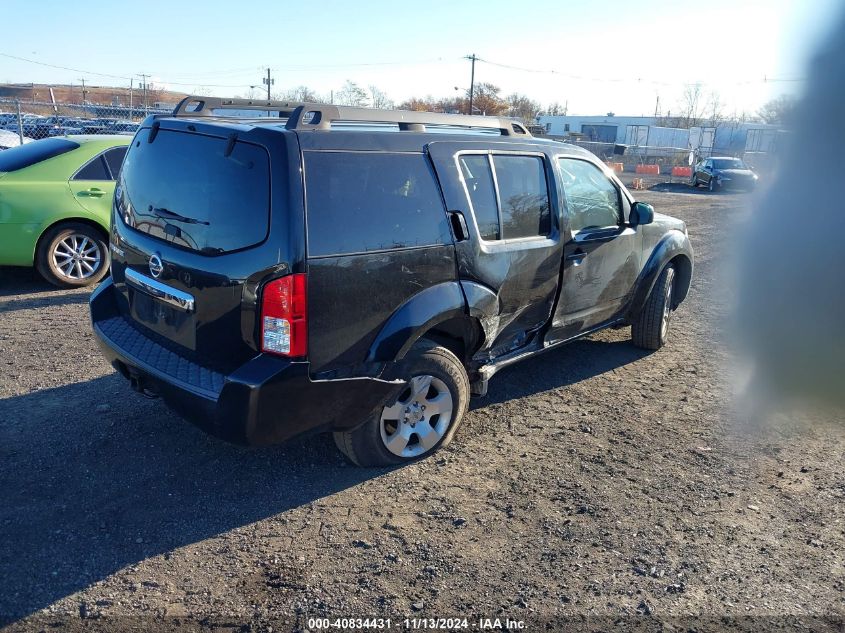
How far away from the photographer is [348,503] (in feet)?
11.8

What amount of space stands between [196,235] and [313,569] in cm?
171

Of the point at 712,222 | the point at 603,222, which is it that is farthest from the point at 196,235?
the point at 712,222

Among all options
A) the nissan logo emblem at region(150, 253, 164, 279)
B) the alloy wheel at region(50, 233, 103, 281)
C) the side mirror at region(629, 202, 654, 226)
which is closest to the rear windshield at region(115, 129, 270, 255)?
the nissan logo emblem at region(150, 253, 164, 279)

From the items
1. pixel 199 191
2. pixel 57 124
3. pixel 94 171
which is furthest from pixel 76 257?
pixel 57 124

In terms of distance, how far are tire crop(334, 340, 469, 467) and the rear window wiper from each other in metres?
1.31

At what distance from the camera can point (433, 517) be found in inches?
138

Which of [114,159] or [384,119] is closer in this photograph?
[384,119]

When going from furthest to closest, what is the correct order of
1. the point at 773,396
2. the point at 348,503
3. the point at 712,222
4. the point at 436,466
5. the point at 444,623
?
1. the point at 712,222
2. the point at 773,396
3. the point at 436,466
4. the point at 348,503
5. the point at 444,623

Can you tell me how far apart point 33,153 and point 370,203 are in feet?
18.7

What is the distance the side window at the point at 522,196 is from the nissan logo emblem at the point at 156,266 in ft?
6.59

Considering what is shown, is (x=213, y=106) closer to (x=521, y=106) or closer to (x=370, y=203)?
(x=370, y=203)

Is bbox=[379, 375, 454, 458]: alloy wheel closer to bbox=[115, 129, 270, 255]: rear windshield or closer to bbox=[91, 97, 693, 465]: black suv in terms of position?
bbox=[91, 97, 693, 465]: black suv

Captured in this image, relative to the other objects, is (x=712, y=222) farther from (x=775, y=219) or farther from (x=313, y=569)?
(x=313, y=569)

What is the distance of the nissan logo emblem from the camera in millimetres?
3551
